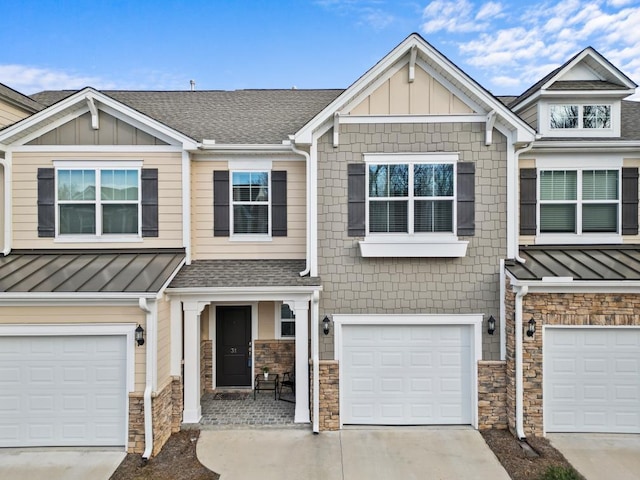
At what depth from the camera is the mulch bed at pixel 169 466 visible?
19.8ft

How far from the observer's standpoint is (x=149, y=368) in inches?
264

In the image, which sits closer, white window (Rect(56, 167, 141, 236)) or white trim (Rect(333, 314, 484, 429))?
white trim (Rect(333, 314, 484, 429))

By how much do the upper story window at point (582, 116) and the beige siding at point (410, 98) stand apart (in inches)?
110

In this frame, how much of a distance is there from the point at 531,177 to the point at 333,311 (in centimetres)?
531

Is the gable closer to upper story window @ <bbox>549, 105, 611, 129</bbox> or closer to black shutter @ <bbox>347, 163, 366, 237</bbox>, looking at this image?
black shutter @ <bbox>347, 163, 366, 237</bbox>

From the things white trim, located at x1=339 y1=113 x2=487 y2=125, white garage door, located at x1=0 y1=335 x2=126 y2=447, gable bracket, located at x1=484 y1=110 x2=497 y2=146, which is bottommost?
white garage door, located at x1=0 y1=335 x2=126 y2=447

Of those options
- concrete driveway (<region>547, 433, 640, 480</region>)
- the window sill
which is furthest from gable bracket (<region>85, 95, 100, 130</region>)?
concrete driveway (<region>547, 433, 640, 480</region>)

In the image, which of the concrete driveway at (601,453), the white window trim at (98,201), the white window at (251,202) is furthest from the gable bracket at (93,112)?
the concrete driveway at (601,453)

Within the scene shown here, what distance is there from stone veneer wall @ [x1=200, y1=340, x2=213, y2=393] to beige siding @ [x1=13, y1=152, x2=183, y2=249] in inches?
104

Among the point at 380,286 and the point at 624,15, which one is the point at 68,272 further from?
the point at 624,15

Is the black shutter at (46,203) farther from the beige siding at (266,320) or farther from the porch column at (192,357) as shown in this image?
the beige siding at (266,320)

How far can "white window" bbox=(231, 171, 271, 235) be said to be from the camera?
8719mm

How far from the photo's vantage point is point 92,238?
27.3 feet

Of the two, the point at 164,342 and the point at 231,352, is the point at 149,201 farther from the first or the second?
the point at 231,352
